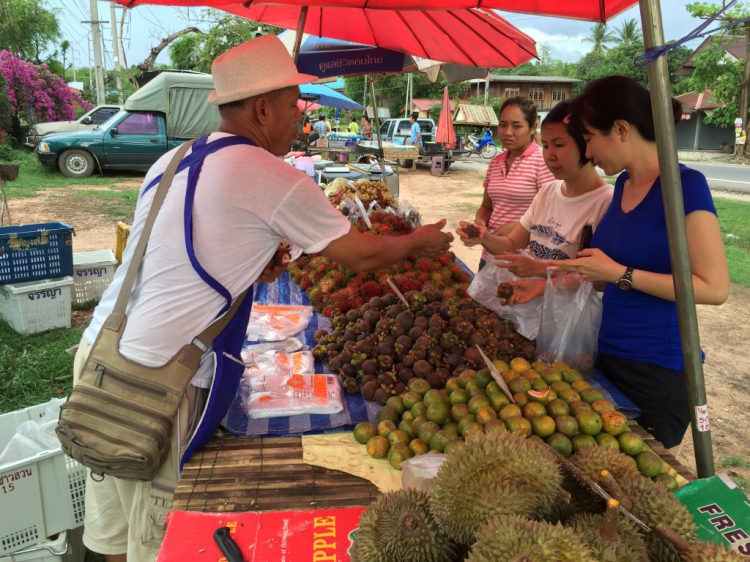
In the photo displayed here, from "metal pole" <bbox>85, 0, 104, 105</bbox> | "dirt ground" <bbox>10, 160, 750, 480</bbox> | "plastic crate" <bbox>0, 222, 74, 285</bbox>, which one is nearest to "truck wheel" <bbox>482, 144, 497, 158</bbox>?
"dirt ground" <bbox>10, 160, 750, 480</bbox>

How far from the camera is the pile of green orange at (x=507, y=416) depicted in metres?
1.71

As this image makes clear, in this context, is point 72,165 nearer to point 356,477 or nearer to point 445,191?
point 445,191

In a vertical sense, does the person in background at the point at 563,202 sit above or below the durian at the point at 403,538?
above

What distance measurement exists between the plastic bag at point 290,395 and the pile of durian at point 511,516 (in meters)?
0.91

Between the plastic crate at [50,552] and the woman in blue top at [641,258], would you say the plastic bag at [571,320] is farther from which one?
the plastic crate at [50,552]

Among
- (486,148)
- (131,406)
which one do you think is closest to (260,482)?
(131,406)

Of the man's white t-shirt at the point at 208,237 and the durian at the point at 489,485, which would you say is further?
the man's white t-shirt at the point at 208,237

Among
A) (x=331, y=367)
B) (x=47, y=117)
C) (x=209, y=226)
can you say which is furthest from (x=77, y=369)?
(x=47, y=117)

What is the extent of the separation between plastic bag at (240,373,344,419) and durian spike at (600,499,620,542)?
4.22ft

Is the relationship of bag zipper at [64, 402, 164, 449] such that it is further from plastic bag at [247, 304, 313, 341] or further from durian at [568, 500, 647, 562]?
durian at [568, 500, 647, 562]

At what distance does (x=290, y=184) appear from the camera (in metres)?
1.71

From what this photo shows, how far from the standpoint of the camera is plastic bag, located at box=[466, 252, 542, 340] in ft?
8.41

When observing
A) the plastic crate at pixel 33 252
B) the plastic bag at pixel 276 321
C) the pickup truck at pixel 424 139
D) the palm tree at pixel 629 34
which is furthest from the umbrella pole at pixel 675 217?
the palm tree at pixel 629 34

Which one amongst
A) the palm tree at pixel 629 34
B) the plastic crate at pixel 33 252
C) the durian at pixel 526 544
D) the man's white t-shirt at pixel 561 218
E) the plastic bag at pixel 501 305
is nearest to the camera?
the durian at pixel 526 544
